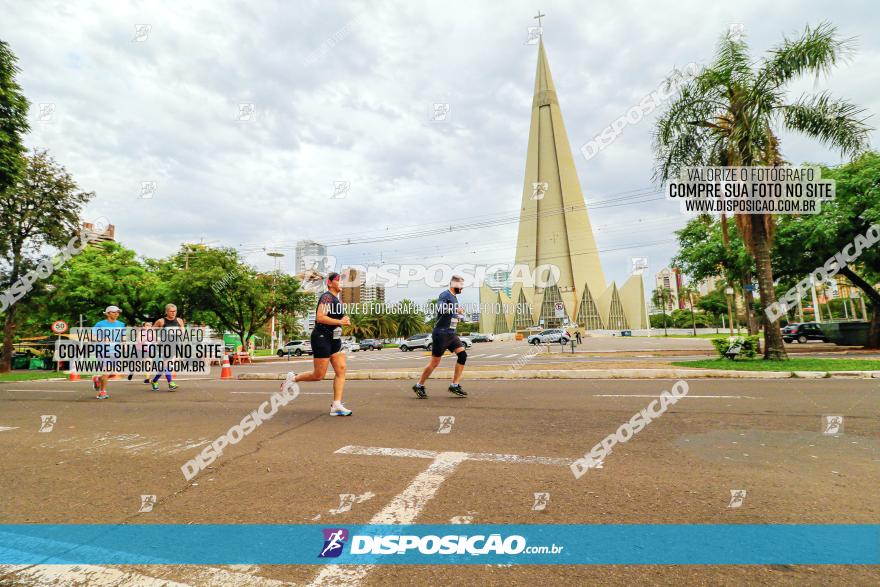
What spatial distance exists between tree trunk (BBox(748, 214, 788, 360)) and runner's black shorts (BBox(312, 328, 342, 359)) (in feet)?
40.8

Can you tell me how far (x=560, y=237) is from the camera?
3703 inches

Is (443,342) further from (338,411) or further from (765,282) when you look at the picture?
(765,282)

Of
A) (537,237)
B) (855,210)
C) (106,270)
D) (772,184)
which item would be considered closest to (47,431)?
(772,184)

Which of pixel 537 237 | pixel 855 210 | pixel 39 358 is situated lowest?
pixel 39 358

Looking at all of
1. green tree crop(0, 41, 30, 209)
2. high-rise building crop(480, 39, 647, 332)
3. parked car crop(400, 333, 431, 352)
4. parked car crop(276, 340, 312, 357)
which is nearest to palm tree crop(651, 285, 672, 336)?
high-rise building crop(480, 39, 647, 332)

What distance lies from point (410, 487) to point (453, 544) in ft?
2.70

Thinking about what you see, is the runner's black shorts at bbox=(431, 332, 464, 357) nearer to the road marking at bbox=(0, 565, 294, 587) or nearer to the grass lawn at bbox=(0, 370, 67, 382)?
the road marking at bbox=(0, 565, 294, 587)

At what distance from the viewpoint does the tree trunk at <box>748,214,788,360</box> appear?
41.3ft

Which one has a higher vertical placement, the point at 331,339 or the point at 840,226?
the point at 840,226

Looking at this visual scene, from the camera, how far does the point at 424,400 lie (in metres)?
7.41

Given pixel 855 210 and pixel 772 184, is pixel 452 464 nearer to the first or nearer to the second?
pixel 772 184

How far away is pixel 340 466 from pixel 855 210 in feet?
73.2

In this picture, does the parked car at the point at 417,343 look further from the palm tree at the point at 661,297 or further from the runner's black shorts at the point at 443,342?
the palm tree at the point at 661,297

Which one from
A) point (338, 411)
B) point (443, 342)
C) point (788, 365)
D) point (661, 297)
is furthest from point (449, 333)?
point (661, 297)
